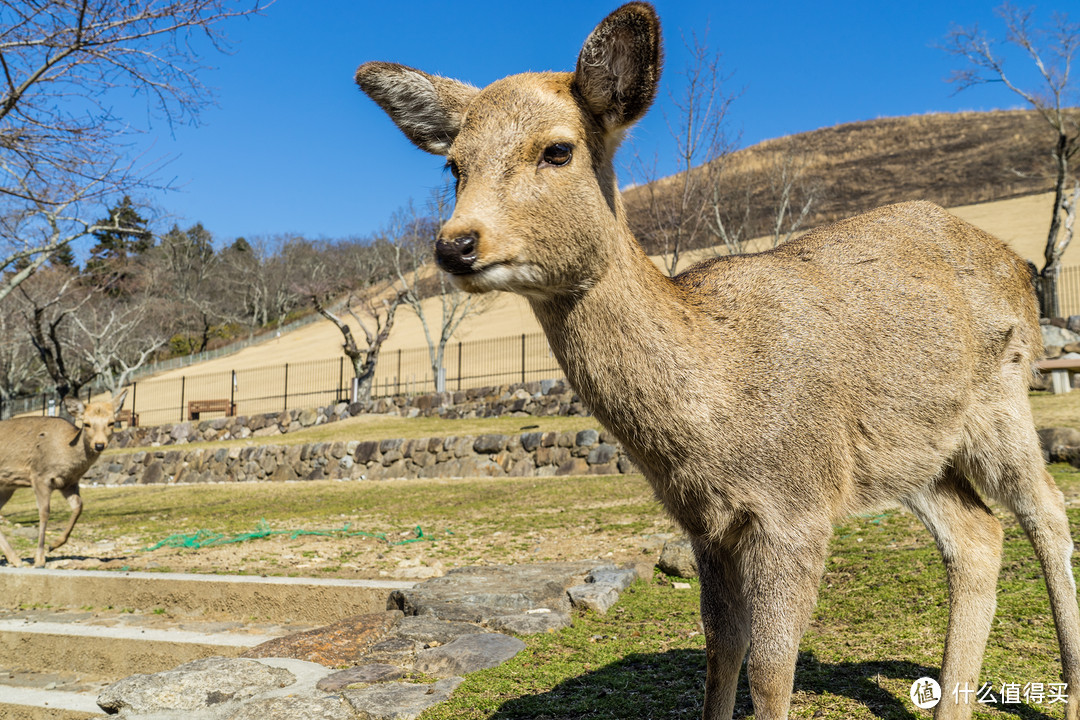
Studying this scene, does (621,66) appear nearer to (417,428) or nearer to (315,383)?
(417,428)

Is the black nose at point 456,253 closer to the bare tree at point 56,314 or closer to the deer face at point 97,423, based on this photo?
the deer face at point 97,423

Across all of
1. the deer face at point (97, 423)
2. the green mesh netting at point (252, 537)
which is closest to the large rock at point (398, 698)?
the green mesh netting at point (252, 537)

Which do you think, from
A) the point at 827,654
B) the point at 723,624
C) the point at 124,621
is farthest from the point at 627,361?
the point at 124,621

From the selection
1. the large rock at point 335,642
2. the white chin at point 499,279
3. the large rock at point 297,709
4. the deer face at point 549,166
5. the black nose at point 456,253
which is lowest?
the large rock at point 335,642

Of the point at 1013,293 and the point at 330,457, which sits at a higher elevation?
the point at 1013,293

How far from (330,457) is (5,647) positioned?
544 inches

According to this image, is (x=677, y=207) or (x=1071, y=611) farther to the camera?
(x=677, y=207)

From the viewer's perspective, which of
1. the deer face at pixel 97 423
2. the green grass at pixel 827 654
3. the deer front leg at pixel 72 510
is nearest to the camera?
the green grass at pixel 827 654

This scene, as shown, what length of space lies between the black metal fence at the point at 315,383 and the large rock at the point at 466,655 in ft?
82.7

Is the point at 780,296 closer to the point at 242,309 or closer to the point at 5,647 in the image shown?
the point at 5,647

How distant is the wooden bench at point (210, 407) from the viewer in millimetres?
35062

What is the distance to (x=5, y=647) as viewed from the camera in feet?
19.0

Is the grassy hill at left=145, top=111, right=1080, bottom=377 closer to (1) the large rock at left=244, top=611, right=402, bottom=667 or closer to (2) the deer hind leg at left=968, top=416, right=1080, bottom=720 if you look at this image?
(1) the large rock at left=244, top=611, right=402, bottom=667

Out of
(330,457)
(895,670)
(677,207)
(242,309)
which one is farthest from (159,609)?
(242,309)
